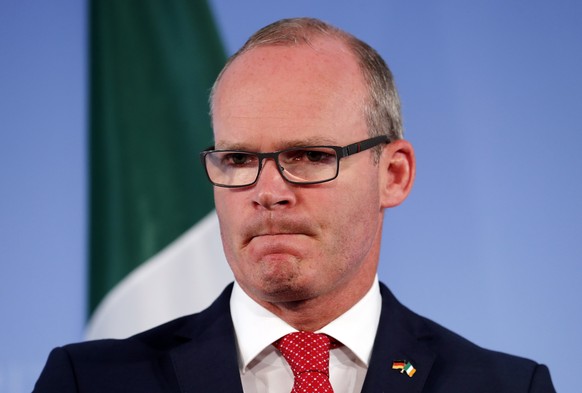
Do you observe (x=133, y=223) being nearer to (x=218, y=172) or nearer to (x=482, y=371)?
(x=218, y=172)

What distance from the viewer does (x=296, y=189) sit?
70.1 inches

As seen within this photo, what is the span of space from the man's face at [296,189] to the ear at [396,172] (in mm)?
76

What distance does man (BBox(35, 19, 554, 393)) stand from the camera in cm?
179

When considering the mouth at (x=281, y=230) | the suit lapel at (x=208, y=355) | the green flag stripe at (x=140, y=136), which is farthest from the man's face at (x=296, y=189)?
the green flag stripe at (x=140, y=136)

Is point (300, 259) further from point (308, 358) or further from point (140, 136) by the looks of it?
point (140, 136)

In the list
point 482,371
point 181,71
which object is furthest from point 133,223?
point 482,371

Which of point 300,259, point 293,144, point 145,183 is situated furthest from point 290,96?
point 145,183

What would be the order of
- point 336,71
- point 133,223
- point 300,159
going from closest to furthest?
point 300,159, point 336,71, point 133,223

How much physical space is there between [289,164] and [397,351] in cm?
55

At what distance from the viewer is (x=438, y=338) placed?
2119 millimetres

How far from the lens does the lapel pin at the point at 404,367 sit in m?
1.93

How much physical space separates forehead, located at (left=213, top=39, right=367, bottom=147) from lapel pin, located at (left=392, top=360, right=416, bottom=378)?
0.56m

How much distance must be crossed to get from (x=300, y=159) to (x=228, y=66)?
0.38 meters

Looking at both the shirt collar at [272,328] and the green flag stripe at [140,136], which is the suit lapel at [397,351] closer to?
the shirt collar at [272,328]
